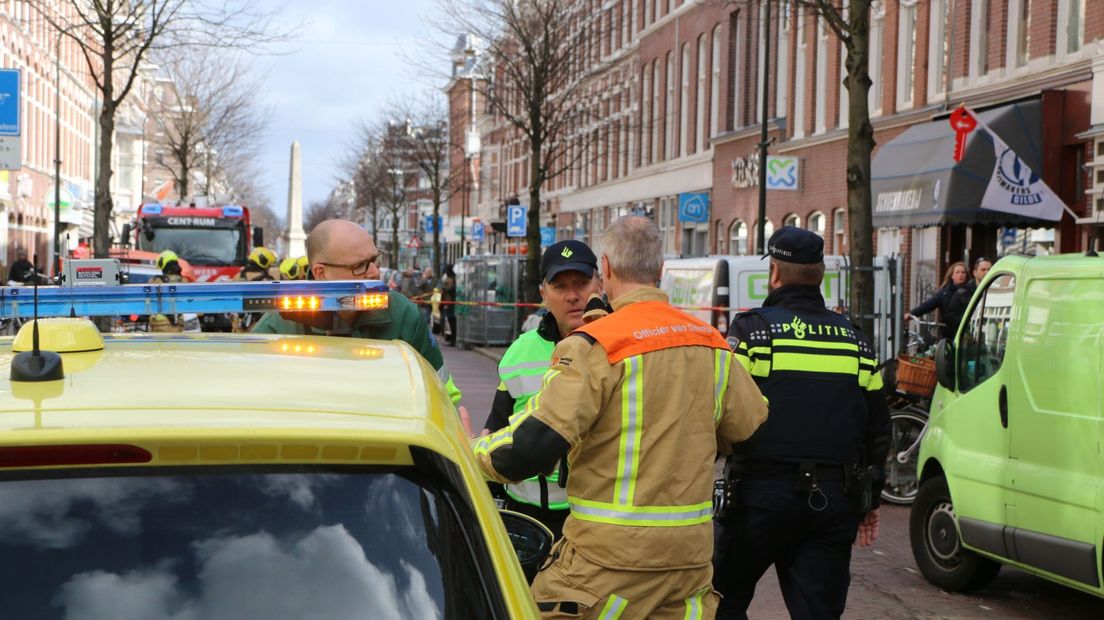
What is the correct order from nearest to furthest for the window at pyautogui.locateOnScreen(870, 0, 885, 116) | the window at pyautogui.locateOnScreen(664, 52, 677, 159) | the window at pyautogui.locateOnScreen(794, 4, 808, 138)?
the window at pyautogui.locateOnScreen(870, 0, 885, 116)
the window at pyautogui.locateOnScreen(794, 4, 808, 138)
the window at pyautogui.locateOnScreen(664, 52, 677, 159)

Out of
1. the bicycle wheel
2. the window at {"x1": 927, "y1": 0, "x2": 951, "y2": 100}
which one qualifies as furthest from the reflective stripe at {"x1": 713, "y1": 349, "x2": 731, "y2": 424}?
the window at {"x1": 927, "y1": 0, "x2": 951, "y2": 100}

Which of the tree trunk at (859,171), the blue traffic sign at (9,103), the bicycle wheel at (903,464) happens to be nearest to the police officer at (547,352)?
the bicycle wheel at (903,464)

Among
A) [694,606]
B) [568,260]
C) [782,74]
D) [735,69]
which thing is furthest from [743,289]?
[735,69]

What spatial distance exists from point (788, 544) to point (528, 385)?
1151 millimetres

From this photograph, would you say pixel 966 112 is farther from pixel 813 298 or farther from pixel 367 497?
pixel 367 497

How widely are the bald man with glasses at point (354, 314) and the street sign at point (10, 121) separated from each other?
916 cm

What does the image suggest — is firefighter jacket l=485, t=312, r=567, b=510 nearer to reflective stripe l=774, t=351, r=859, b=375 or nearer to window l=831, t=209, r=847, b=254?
reflective stripe l=774, t=351, r=859, b=375

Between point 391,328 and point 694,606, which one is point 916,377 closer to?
point 391,328

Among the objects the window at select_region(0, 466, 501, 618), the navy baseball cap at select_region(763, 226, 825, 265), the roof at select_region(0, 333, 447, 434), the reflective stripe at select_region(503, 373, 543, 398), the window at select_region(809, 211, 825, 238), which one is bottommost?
the window at select_region(0, 466, 501, 618)

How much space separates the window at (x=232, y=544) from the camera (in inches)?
91.8

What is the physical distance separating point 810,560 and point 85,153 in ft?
253

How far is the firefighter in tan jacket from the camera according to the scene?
12.7ft

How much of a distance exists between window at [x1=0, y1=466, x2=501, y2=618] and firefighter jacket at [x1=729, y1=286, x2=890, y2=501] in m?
2.83

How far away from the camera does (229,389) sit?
269 centimetres
